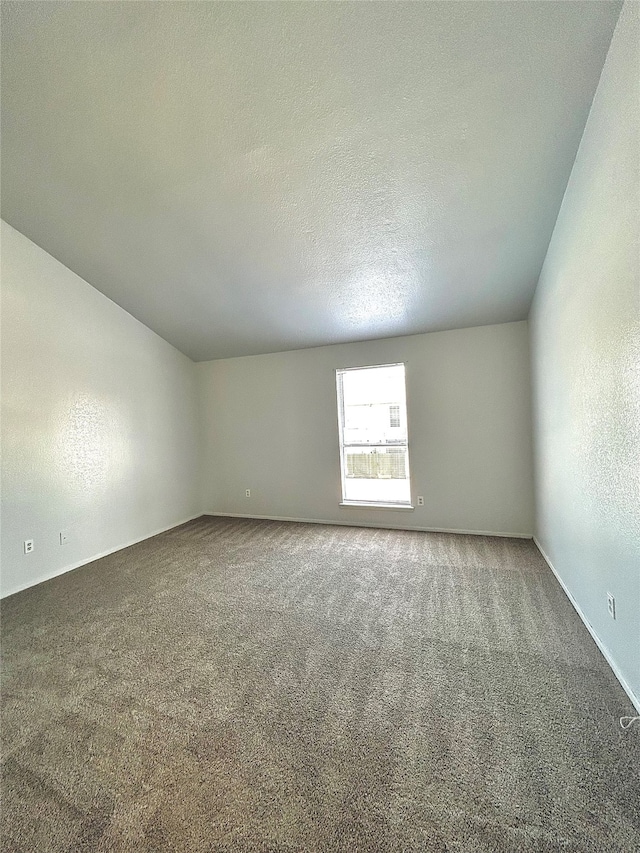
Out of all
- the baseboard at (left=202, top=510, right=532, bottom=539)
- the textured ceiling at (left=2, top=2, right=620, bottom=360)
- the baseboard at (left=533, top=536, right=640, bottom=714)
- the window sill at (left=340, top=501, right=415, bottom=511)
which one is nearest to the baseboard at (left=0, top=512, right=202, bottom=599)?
the baseboard at (left=202, top=510, right=532, bottom=539)

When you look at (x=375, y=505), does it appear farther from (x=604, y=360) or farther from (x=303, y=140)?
(x=303, y=140)

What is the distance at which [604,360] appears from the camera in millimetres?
1673

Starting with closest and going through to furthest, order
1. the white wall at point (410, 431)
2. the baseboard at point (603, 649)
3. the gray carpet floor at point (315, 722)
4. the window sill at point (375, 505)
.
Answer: the gray carpet floor at point (315, 722)
the baseboard at point (603, 649)
the white wall at point (410, 431)
the window sill at point (375, 505)

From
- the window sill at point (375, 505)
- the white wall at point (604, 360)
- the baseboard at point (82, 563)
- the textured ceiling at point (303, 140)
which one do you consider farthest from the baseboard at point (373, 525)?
the textured ceiling at point (303, 140)

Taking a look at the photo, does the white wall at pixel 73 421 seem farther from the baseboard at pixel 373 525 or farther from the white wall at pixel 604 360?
the white wall at pixel 604 360

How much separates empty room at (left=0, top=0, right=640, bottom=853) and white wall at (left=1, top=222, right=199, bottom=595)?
3cm

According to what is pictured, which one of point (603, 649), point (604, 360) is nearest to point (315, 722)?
point (603, 649)

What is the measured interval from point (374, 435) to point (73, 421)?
3.35 meters

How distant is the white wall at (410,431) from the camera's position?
3.82 meters

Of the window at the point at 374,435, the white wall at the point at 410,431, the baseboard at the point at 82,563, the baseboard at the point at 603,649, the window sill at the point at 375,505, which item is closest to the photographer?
the baseboard at the point at 603,649

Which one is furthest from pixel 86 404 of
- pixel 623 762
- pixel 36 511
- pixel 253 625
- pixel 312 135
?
pixel 623 762

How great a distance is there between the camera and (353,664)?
6.07ft

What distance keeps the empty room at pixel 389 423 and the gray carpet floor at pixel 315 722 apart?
13 mm

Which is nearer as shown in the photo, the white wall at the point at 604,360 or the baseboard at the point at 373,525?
the white wall at the point at 604,360
